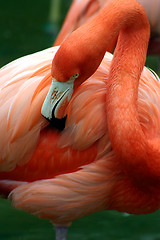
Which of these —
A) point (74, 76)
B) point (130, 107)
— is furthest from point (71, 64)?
point (130, 107)

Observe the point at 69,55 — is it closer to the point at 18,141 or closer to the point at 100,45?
the point at 100,45

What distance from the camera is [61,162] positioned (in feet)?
8.74

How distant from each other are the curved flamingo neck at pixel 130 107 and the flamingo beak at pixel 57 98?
0.31 meters

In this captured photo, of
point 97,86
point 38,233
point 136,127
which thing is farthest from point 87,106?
point 38,233

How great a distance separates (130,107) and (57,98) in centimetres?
43

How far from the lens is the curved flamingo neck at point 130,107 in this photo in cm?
245

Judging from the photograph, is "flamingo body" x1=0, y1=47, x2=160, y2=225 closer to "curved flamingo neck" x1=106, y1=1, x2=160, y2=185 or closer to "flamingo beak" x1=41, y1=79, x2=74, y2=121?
"curved flamingo neck" x1=106, y1=1, x2=160, y2=185

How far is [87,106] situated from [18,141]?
0.44m

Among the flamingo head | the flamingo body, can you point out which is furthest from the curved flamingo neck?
the flamingo head

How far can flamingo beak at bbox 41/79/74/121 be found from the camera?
2.25 meters

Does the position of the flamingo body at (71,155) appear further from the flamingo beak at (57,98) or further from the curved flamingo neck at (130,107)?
the flamingo beak at (57,98)

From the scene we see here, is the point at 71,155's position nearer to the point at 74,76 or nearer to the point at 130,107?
the point at 130,107

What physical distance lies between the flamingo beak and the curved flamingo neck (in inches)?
12.2

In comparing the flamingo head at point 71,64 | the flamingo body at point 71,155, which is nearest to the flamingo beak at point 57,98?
the flamingo head at point 71,64
